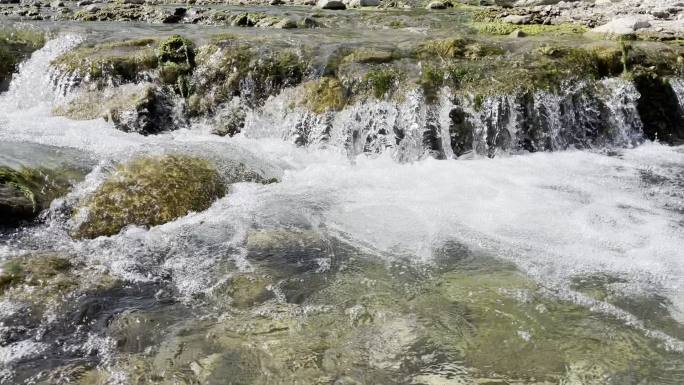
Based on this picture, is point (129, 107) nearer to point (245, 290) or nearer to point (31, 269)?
point (31, 269)

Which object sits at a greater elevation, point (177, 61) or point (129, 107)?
point (177, 61)

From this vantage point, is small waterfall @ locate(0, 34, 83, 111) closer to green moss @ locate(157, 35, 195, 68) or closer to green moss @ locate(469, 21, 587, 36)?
green moss @ locate(157, 35, 195, 68)

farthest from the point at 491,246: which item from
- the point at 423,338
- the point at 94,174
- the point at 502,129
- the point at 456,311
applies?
the point at 94,174

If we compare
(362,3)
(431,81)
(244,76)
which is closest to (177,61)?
(244,76)

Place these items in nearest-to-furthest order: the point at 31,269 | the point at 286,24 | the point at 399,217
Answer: the point at 31,269 → the point at 399,217 → the point at 286,24

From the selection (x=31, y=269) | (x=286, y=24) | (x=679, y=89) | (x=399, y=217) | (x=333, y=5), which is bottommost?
(x=399, y=217)

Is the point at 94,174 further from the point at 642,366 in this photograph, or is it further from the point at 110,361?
the point at 642,366


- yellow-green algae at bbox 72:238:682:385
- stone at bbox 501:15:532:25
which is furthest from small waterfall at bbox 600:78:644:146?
stone at bbox 501:15:532:25

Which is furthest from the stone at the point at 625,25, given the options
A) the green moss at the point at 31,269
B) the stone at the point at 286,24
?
the green moss at the point at 31,269

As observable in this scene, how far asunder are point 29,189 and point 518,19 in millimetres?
15259

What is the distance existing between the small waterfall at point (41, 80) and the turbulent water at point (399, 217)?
0.21 m

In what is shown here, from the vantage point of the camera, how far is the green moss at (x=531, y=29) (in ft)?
48.1

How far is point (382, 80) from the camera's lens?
10406 millimetres

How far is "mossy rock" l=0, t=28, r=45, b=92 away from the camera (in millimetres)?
12969
